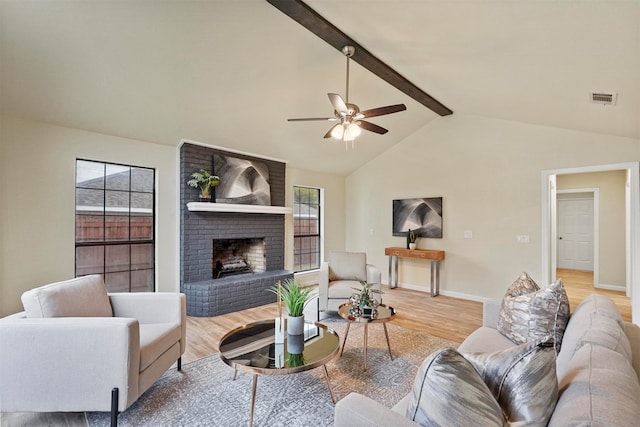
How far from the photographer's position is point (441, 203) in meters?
5.36

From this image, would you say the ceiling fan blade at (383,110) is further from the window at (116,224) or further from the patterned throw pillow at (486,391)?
the window at (116,224)

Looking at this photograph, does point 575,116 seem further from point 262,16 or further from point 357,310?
point 262,16

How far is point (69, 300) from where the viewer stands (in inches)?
83.2

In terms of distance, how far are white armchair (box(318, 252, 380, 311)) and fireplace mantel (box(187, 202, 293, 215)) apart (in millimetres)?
1344

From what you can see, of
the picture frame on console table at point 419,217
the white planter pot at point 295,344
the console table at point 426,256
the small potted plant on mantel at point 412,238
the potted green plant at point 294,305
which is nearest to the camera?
the white planter pot at point 295,344

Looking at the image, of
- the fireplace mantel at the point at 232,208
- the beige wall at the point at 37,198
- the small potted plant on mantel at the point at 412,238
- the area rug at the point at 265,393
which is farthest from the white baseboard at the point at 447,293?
the beige wall at the point at 37,198

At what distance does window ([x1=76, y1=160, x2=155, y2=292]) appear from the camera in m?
3.57

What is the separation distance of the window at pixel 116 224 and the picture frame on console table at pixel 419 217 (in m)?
4.30

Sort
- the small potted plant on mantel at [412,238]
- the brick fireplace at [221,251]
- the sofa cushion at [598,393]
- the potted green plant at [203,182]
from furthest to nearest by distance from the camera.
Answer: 1. the small potted plant on mantel at [412,238]
2. the potted green plant at [203,182]
3. the brick fireplace at [221,251]
4. the sofa cushion at [598,393]

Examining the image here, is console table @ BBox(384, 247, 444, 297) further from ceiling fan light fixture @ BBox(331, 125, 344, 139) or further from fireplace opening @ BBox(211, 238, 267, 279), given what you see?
ceiling fan light fixture @ BBox(331, 125, 344, 139)

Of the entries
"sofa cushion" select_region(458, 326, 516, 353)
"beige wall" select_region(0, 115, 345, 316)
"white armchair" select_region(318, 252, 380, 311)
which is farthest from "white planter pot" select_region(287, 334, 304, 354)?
"beige wall" select_region(0, 115, 345, 316)

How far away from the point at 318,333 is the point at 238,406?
76cm

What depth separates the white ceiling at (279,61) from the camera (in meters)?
2.16

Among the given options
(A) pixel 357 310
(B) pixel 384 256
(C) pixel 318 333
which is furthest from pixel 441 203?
(C) pixel 318 333
